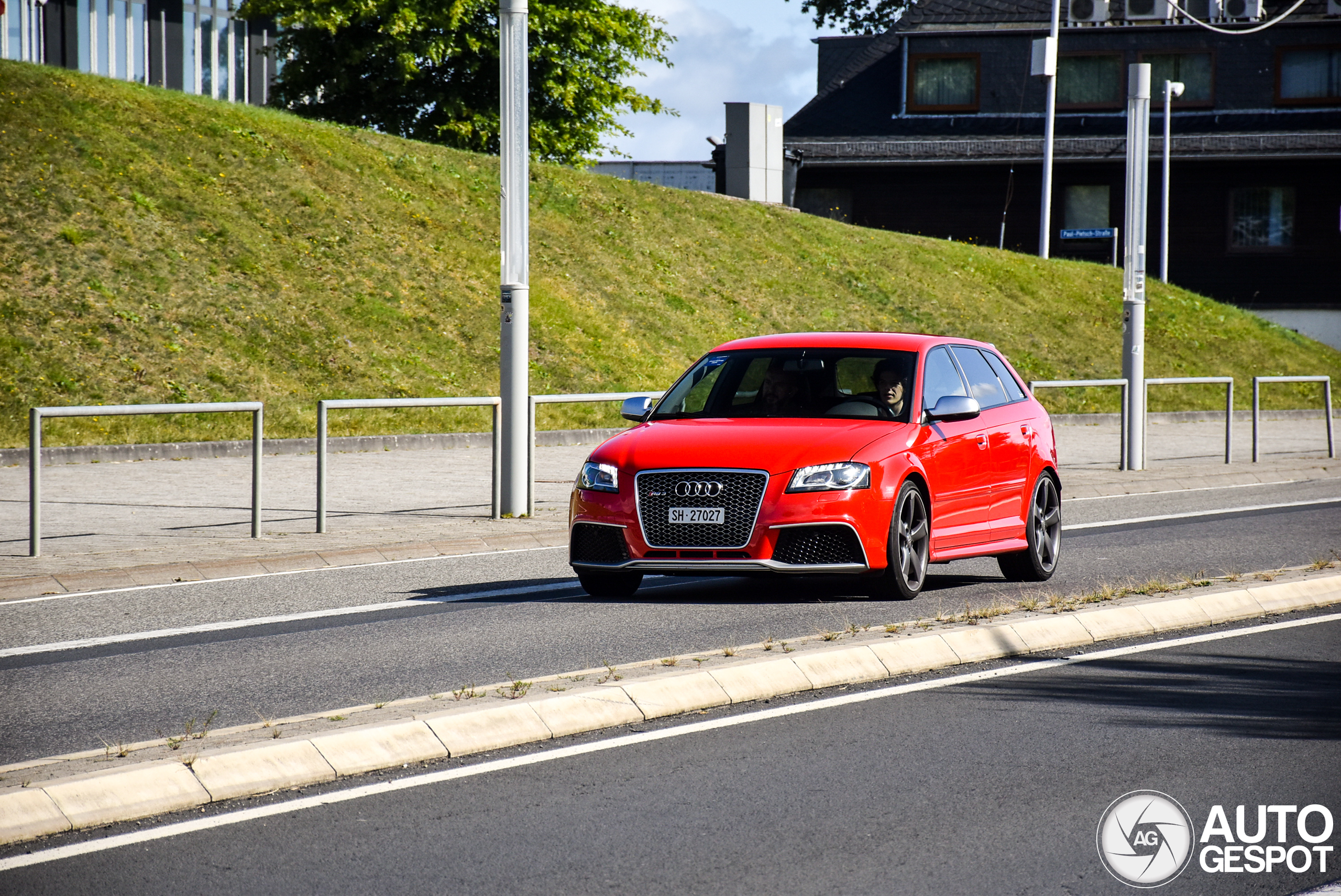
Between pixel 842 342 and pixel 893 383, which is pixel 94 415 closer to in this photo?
pixel 842 342

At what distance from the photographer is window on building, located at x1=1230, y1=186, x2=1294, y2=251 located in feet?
173

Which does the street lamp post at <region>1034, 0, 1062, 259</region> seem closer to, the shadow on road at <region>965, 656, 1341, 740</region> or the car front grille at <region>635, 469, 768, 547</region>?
the car front grille at <region>635, 469, 768, 547</region>

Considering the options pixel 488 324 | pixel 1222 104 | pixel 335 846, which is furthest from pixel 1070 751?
pixel 1222 104

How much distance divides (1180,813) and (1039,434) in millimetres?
6801

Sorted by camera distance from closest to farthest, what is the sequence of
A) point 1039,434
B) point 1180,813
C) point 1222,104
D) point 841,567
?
point 1180,813 → point 841,567 → point 1039,434 → point 1222,104

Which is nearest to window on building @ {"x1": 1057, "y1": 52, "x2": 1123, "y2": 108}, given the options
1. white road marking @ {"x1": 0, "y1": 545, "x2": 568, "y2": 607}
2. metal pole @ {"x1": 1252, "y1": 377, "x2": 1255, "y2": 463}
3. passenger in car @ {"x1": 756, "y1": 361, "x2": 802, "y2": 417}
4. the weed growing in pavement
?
metal pole @ {"x1": 1252, "y1": 377, "x2": 1255, "y2": 463}

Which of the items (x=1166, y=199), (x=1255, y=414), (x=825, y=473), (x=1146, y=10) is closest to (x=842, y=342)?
(x=825, y=473)

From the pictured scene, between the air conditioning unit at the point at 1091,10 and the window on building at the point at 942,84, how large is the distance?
3508 mm

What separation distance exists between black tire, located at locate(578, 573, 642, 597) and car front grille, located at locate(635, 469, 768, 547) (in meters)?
0.57

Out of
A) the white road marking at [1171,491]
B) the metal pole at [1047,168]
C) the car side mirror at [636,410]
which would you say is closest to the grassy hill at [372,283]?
the metal pole at [1047,168]

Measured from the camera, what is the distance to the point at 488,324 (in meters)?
30.6

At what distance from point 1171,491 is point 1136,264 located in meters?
3.68

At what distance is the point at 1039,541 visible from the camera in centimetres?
1180

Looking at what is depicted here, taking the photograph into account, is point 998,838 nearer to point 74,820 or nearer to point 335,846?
point 335,846
